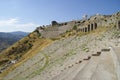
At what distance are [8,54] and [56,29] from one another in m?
19.0

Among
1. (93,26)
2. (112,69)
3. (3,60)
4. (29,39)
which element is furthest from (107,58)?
(29,39)

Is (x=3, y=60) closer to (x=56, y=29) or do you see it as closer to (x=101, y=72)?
(x=56, y=29)

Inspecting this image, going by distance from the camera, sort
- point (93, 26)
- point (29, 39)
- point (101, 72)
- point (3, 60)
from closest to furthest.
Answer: point (101, 72), point (93, 26), point (3, 60), point (29, 39)

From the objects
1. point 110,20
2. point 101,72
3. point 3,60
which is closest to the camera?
point 101,72

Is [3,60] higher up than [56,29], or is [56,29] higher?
[56,29]

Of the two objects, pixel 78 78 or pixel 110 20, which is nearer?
pixel 78 78

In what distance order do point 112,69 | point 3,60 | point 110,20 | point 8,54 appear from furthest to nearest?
point 8,54, point 3,60, point 110,20, point 112,69

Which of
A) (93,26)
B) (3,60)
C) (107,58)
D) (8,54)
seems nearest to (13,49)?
(8,54)

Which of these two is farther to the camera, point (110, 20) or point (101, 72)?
point (110, 20)

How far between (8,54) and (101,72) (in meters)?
74.0

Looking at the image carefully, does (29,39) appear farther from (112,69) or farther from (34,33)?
(112,69)

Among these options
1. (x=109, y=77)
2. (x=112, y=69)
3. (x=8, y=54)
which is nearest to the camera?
(x=109, y=77)

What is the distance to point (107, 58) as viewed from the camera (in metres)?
14.9

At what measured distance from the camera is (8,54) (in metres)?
82.6
